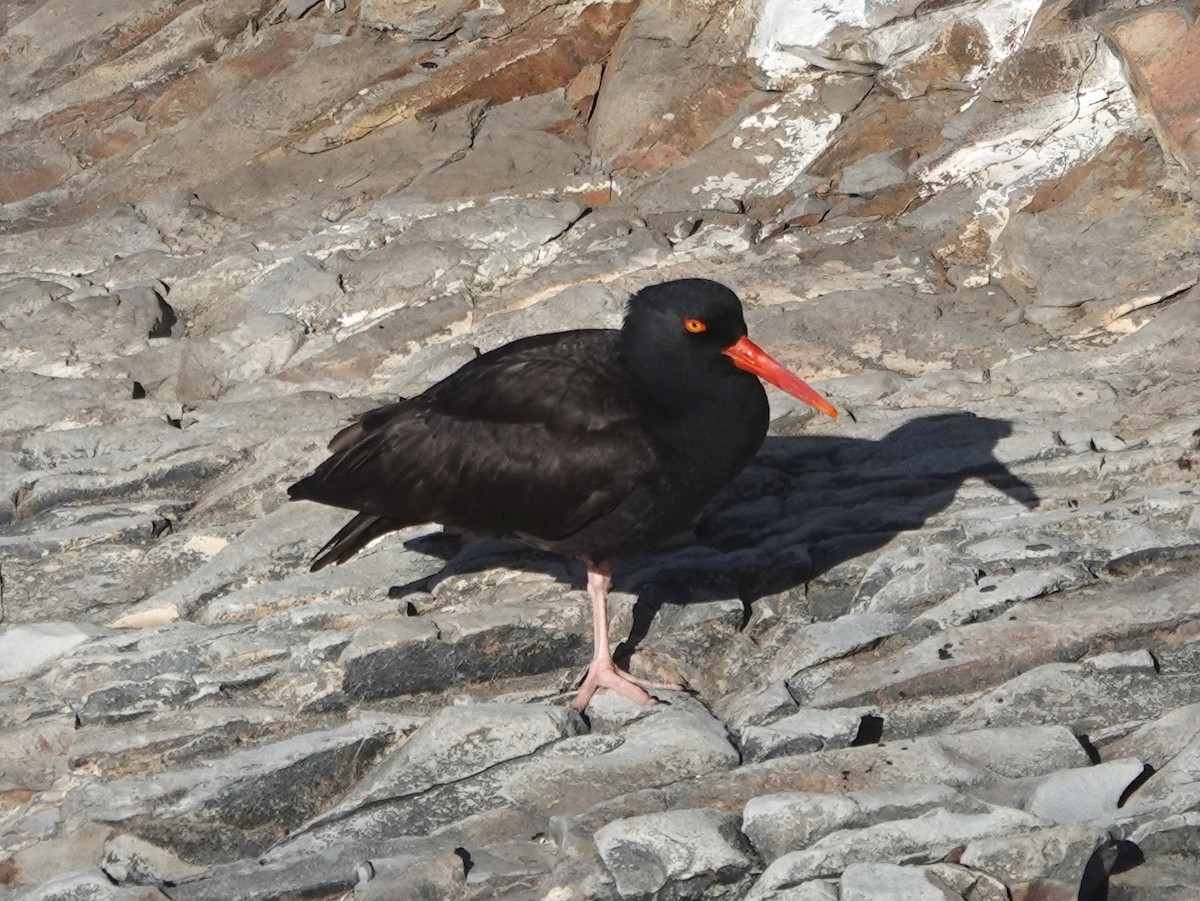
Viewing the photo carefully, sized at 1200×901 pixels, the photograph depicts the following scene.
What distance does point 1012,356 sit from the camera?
315 inches

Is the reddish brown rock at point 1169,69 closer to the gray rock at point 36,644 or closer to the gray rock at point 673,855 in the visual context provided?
the gray rock at point 673,855

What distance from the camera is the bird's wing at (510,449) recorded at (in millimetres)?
5766

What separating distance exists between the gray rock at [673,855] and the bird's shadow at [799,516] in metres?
1.41

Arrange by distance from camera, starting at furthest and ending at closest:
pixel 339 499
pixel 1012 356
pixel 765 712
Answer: pixel 1012 356
pixel 339 499
pixel 765 712

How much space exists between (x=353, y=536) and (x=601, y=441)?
1.16m

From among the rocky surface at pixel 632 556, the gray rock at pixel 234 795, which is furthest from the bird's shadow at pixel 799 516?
the gray rock at pixel 234 795

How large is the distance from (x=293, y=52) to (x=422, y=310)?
3.05 meters

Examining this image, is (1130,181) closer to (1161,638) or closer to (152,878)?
(1161,638)

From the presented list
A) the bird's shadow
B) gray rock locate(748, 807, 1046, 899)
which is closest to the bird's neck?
the bird's shadow

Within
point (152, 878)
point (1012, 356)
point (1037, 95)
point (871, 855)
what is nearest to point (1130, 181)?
point (1037, 95)

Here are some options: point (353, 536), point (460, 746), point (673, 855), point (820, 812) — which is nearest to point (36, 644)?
point (353, 536)

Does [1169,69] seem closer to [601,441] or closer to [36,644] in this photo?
[601,441]

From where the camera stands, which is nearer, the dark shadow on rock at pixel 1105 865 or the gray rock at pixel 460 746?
the dark shadow on rock at pixel 1105 865

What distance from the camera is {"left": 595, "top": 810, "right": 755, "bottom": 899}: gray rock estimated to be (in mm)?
4523
